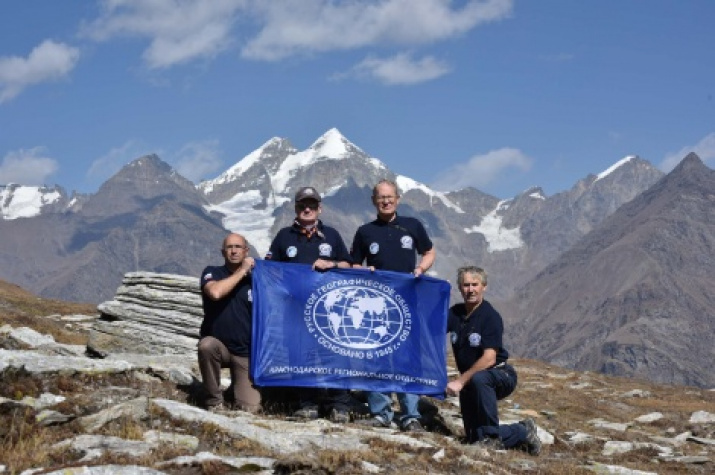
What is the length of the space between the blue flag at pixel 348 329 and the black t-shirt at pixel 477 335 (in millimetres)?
1012

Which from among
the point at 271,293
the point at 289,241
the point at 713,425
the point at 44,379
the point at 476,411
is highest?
the point at 289,241

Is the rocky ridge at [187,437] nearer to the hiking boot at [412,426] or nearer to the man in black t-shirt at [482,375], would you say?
the hiking boot at [412,426]

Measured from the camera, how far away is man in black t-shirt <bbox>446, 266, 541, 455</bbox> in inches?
573

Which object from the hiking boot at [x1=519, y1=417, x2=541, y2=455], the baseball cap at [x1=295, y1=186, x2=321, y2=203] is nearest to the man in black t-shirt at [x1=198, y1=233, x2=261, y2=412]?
the baseball cap at [x1=295, y1=186, x2=321, y2=203]

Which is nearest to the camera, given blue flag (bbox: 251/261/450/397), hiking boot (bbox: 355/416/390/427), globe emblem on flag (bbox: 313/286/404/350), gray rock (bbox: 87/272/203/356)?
hiking boot (bbox: 355/416/390/427)

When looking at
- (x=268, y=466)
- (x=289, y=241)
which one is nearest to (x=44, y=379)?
(x=289, y=241)

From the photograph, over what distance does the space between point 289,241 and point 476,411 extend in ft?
16.4

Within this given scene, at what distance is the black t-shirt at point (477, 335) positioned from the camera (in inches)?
590

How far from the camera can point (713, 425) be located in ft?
86.4

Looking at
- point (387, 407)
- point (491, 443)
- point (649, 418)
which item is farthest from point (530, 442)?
point (649, 418)

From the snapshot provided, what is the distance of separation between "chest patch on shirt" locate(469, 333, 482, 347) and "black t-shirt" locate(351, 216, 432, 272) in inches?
83.4

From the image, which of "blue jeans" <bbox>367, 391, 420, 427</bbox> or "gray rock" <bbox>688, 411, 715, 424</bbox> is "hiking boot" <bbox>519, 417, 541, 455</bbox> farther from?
"gray rock" <bbox>688, 411, 715, 424</bbox>

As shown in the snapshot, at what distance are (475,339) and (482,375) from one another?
715 millimetres

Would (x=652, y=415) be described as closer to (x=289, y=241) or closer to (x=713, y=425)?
(x=713, y=425)
